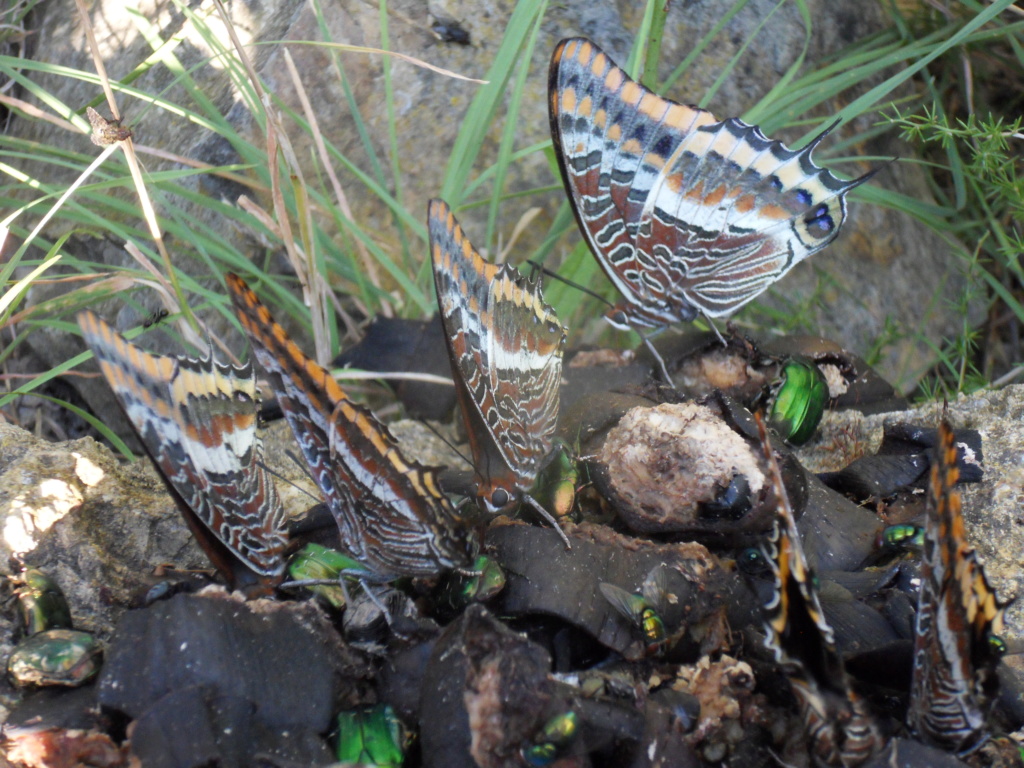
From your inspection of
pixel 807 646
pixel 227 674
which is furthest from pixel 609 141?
pixel 227 674

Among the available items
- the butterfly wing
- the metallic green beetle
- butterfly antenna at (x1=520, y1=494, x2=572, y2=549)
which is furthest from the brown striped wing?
the metallic green beetle

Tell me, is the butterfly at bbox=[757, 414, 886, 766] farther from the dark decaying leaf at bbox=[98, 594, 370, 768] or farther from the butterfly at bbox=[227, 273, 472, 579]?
the dark decaying leaf at bbox=[98, 594, 370, 768]

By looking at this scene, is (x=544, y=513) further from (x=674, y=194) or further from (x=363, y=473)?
(x=674, y=194)

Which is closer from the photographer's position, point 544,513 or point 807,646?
point 807,646

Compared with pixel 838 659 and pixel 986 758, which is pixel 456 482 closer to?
pixel 838 659

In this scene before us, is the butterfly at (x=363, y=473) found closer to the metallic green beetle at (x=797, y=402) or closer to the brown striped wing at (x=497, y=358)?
the brown striped wing at (x=497, y=358)

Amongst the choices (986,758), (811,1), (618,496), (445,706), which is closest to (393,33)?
(811,1)

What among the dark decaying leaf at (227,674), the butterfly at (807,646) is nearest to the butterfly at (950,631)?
the butterfly at (807,646)
